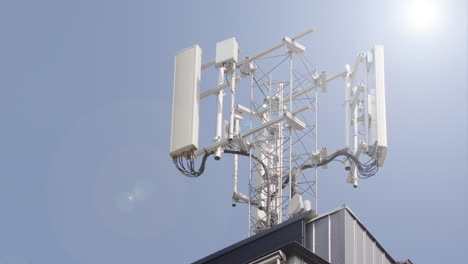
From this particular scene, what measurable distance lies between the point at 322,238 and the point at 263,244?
2.03 metres

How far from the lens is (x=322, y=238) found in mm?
39406

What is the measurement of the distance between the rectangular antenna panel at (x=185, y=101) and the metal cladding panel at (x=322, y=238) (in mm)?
10002

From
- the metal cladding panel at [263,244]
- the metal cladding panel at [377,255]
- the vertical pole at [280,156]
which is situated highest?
the vertical pole at [280,156]

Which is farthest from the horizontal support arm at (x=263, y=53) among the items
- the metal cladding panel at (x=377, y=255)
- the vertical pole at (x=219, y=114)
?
the metal cladding panel at (x=377, y=255)

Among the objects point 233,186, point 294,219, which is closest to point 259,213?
point 233,186

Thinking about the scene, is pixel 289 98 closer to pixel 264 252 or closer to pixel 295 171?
pixel 295 171

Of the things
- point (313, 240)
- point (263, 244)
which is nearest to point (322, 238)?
point (313, 240)

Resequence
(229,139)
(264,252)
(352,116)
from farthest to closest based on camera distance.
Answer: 1. (352,116)
2. (229,139)
3. (264,252)

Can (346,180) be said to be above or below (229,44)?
below

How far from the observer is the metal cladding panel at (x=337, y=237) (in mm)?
38938

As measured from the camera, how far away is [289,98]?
53.0 meters

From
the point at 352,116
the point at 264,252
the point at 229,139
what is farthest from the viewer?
the point at 352,116

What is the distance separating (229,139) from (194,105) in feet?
6.98

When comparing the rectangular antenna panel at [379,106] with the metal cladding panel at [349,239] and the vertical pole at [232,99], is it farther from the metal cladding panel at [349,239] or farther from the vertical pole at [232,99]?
the metal cladding panel at [349,239]
